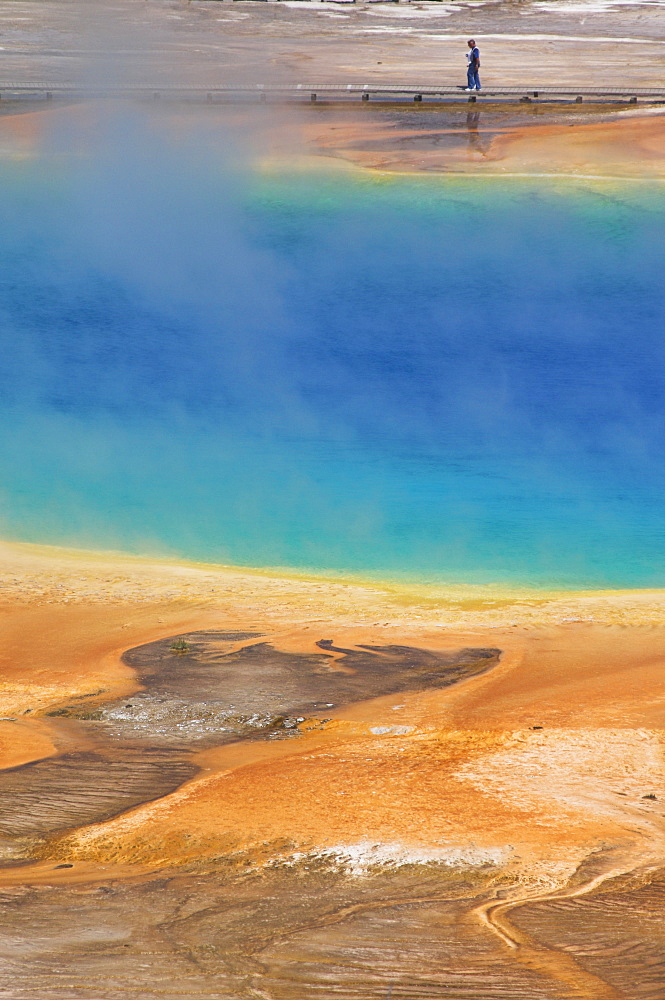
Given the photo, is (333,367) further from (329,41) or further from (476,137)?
(329,41)

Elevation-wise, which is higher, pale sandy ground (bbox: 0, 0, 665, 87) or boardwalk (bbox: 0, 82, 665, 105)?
pale sandy ground (bbox: 0, 0, 665, 87)

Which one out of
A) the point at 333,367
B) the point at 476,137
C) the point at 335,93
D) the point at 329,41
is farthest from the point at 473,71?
the point at 333,367

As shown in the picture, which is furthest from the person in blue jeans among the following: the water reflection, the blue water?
the blue water

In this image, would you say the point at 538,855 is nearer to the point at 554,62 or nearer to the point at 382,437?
the point at 382,437

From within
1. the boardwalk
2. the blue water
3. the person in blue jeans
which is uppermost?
the person in blue jeans

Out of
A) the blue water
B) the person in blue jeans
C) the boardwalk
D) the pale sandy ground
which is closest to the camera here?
the blue water

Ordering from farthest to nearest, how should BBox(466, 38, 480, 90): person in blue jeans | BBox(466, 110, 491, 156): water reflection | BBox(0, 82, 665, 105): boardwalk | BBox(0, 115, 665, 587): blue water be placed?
BBox(0, 82, 665, 105): boardwalk
BBox(466, 38, 480, 90): person in blue jeans
BBox(466, 110, 491, 156): water reflection
BBox(0, 115, 665, 587): blue water

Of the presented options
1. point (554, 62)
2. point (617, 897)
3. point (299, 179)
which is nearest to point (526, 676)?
point (617, 897)

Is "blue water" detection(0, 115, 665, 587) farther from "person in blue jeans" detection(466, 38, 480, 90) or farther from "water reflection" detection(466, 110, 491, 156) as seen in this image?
"person in blue jeans" detection(466, 38, 480, 90)
